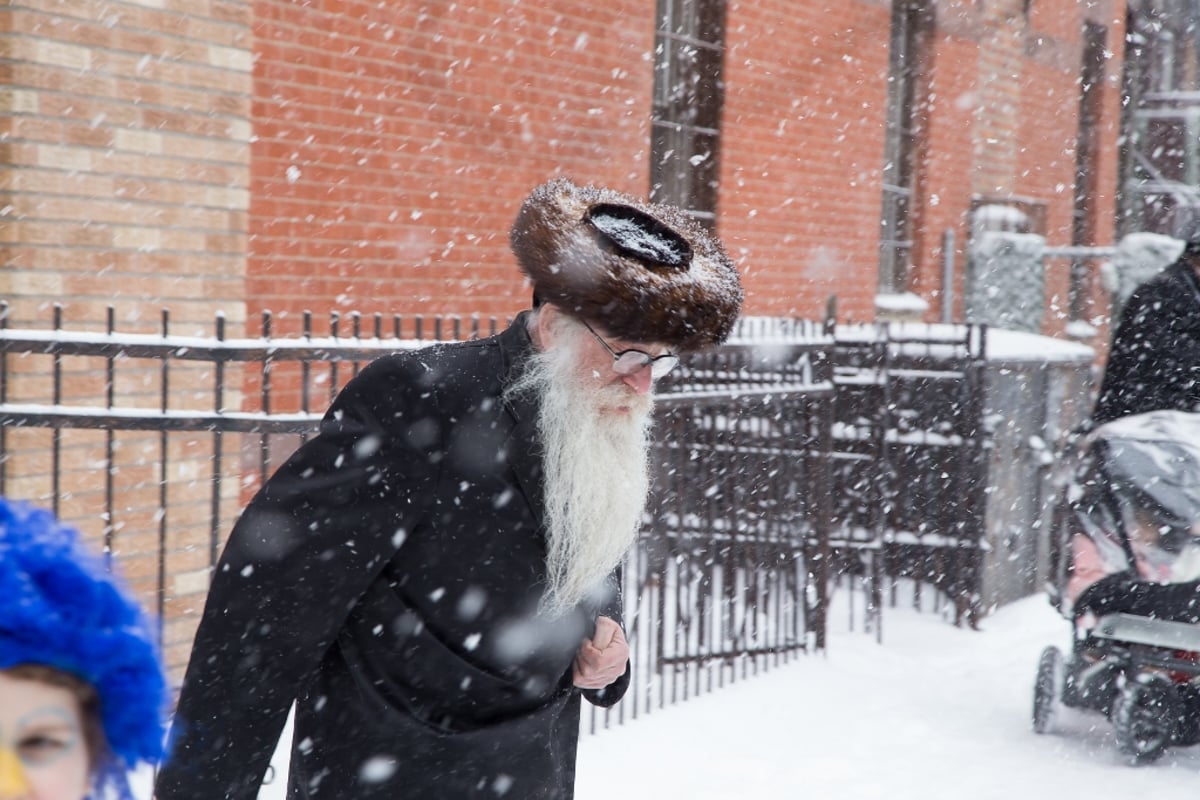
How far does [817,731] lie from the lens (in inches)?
247

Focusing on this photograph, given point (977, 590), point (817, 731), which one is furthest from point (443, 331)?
point (977, 590)

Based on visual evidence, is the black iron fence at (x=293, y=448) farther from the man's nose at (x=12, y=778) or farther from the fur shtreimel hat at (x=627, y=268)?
the man's nose at (x=12, y=778)

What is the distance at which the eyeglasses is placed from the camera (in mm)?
2492

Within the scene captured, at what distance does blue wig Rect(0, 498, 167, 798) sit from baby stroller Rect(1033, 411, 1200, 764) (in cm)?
501

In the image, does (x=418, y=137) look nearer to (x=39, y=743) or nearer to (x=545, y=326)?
(x=545, y=326)

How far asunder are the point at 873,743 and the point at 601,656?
396cm

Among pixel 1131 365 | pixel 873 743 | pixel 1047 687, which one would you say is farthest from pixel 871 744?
pixel 1131 365

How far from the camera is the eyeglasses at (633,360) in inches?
98.1

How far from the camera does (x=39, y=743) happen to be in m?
1.20

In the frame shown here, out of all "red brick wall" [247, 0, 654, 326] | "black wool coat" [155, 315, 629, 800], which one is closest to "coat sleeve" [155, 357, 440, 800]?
"black wool coat" [155, 315, 629, 800]

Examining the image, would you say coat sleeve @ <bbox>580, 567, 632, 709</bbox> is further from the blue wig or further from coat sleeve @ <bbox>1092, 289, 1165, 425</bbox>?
coat sleeve @ <bbox>1092, 289, 1165, 425</bbox>

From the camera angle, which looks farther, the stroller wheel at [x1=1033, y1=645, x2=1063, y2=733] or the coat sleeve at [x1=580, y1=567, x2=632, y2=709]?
the stroller wheel at [x1=1033, y1=645, x2=1063, y2=733]

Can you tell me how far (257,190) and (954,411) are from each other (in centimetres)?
453

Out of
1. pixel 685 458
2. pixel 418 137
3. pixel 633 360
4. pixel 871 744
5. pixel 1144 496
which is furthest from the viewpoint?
pixel 418 137
